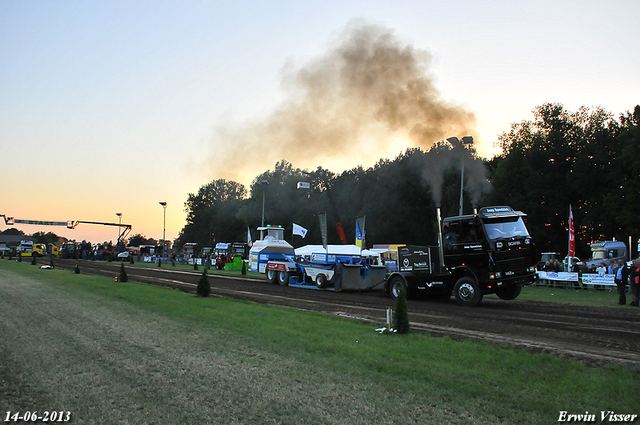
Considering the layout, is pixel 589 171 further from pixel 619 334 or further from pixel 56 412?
pixel 56 412

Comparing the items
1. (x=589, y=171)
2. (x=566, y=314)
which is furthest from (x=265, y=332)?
(x=589, y=171)

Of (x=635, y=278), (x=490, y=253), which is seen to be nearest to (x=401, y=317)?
(x=490, y=253)

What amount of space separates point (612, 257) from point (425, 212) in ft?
82.1

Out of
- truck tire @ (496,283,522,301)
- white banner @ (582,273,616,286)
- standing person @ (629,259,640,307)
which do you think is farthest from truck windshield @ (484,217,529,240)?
white banner @ (582,273,616,286)

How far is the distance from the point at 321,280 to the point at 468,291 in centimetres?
904

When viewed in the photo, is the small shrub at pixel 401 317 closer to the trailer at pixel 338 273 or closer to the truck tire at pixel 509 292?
the truck tire at pixel 509 292

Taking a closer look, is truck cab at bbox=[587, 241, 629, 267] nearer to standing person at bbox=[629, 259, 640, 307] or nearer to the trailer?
standing person at bbox=[629, 259, 640, 307]

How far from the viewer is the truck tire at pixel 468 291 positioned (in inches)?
605

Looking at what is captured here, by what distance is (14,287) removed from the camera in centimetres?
1883

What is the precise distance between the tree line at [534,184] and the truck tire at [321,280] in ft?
38.3

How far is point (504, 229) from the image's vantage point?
1550cm

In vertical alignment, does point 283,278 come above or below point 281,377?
below

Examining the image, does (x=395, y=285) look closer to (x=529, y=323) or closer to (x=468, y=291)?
(x=468, y=291)

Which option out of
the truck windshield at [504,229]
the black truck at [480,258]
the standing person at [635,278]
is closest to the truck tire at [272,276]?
the black truck at [480,258]
